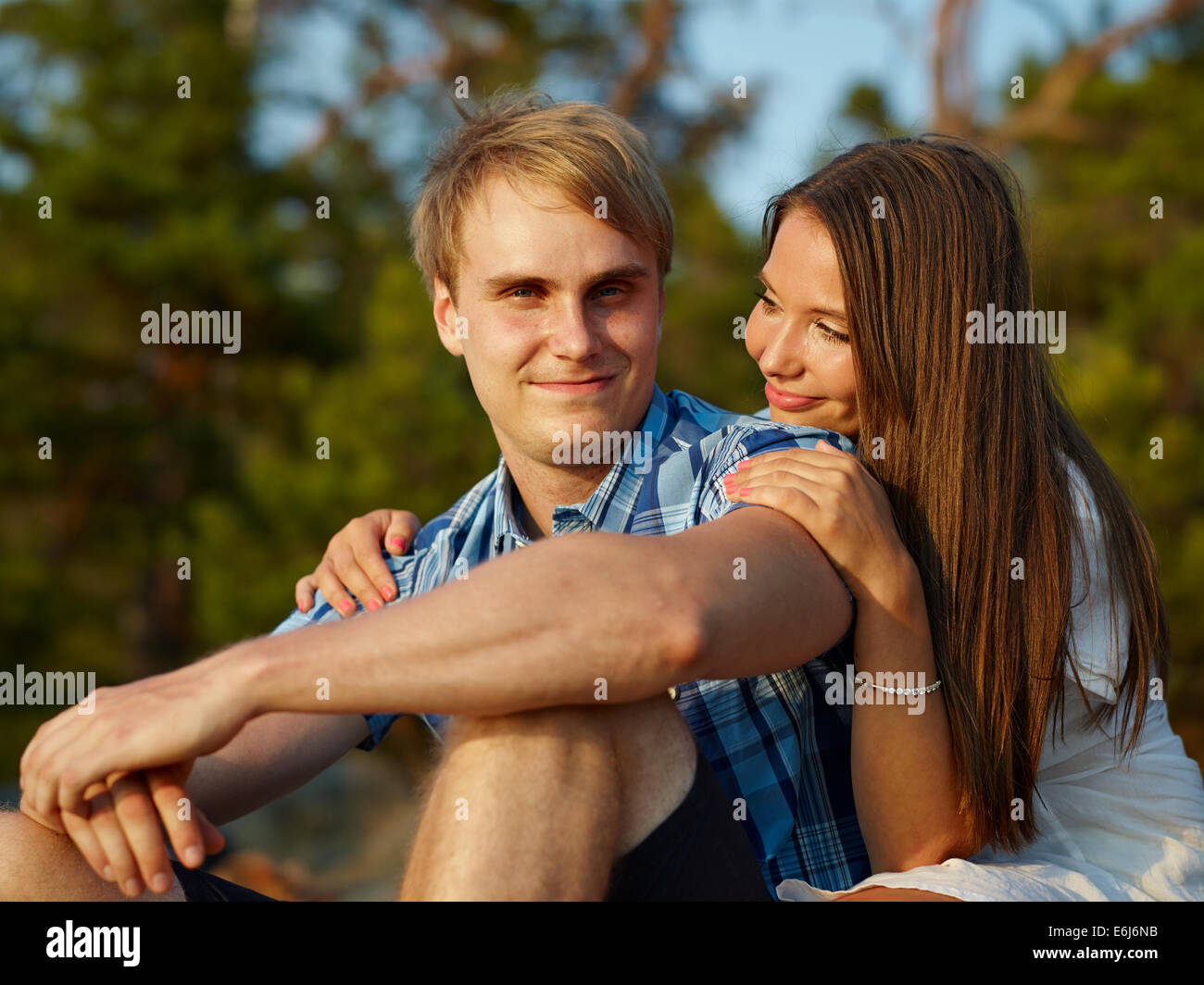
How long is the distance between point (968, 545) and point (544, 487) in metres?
0.93

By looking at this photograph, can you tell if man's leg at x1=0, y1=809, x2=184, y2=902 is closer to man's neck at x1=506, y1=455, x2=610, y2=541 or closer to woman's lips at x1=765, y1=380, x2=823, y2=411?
man's neck at x1=506, y1=455, x2=610, y2=541

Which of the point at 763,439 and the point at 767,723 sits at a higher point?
the point at 763,439

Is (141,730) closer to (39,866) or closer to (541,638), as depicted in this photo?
(39,866)

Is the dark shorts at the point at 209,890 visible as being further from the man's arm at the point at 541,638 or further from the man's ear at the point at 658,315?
the man's ear at the point at 658,315

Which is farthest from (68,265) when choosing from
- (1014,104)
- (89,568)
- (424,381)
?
(1014,104)

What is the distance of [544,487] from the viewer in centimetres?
270

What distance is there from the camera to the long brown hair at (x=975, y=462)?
217cm

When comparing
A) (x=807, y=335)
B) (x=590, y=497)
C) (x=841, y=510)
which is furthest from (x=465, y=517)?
(x=841, y=510)

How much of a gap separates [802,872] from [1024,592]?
2.15 feet

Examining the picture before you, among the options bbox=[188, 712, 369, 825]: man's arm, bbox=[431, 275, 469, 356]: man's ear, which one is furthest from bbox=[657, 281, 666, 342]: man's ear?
bbox=[188, 712, 369, 825]: man's arm

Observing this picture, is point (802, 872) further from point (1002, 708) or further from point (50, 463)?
point (50, 463)

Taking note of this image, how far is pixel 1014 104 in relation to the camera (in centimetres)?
980

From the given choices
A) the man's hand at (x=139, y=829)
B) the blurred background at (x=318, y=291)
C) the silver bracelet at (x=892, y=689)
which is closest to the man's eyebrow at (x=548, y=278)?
the silver bracelet at (x=892, y=689)

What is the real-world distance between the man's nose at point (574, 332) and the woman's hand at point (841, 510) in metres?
0.55
